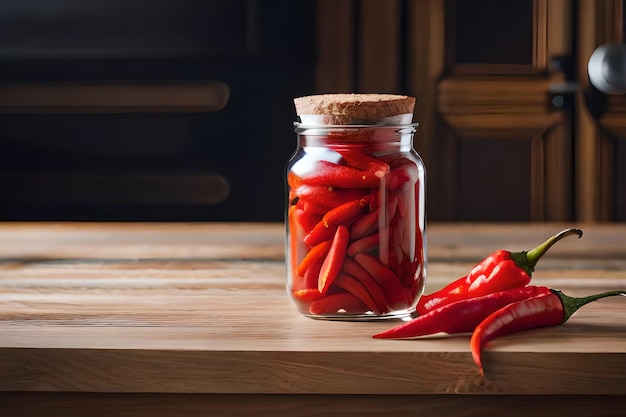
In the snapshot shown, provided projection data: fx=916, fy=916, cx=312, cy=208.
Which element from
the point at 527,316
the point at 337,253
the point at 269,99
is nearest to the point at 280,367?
the point at 337,253

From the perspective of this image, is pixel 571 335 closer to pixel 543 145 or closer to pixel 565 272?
pixel 565 272

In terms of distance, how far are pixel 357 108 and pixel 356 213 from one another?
0.35 feet

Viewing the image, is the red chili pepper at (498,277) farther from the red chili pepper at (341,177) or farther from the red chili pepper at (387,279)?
the red chili pepper at (341,177)

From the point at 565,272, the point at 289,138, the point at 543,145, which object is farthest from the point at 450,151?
the point at 565,272

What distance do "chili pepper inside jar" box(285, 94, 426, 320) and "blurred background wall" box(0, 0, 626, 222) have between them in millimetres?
1709

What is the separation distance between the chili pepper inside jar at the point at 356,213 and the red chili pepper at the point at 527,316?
0.11m

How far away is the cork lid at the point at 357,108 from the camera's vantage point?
36.1 inches

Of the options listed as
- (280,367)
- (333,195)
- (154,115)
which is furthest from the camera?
(154,115)

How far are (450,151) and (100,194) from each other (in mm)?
1034

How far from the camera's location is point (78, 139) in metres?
2.67

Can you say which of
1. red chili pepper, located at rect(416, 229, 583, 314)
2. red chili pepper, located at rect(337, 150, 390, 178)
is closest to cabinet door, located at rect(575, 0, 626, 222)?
red chili pepper, located at rect(416, 229, 583, 314)

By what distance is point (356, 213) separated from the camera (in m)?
0.91

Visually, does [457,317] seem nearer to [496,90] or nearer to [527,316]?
[527,316]

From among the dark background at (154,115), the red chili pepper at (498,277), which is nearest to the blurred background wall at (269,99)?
the dark background at (154,115)
